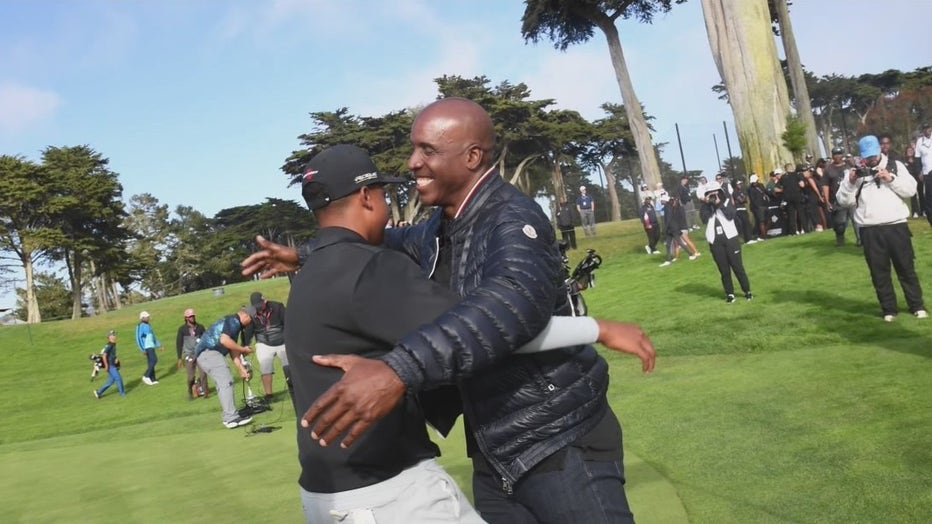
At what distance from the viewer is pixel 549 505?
8.48 feet

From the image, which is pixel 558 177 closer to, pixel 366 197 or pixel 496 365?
pixel 366 197

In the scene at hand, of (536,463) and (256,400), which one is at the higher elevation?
(536,463)

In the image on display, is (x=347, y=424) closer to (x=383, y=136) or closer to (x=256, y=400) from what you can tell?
(x=256, y=400)

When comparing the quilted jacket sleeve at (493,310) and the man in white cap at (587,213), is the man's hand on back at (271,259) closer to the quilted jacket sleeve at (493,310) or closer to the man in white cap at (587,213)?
the quilted jacket sleeve at (493,310)

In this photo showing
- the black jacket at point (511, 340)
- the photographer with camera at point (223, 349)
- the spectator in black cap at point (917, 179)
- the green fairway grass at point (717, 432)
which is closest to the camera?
the black jacket at point (511, 340)

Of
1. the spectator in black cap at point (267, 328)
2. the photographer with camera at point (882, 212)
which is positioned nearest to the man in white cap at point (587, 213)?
the spectator in black cap at point (267, 328)

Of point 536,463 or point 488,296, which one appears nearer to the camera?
point 488,296

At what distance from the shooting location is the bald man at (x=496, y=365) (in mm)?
2006

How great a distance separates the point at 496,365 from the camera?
→ 8.13 feet

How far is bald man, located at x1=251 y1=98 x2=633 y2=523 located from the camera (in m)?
2.01

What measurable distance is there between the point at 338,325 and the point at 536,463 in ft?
2.49

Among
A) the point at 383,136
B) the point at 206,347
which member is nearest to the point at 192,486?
the point at 206,347

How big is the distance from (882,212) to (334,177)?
369 inches

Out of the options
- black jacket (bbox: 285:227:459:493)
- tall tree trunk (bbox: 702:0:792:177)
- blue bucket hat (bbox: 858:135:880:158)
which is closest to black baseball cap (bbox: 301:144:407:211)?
black jacket (bbox: 285:227:459:493)
